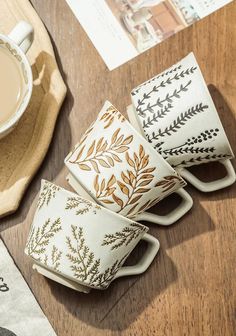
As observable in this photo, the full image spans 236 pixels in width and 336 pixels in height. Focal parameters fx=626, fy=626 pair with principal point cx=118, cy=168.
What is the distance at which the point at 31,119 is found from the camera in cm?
75

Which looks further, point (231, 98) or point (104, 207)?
point (231, 98)

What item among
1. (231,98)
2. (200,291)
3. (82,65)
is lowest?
(200,291)

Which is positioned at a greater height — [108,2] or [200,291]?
[108,2]

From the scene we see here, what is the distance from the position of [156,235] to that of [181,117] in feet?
0.53

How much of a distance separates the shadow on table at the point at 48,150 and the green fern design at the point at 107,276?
13 cm

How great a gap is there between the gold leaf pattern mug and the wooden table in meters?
0.07

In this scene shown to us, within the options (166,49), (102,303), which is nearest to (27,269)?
(102,303)

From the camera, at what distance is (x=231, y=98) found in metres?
0.77

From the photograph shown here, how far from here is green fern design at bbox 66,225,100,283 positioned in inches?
26.2

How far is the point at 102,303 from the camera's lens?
75cm

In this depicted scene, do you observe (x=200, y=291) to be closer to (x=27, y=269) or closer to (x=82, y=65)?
(x=27, y=269)

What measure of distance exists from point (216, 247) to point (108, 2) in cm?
33

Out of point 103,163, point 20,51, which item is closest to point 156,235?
point 103,163

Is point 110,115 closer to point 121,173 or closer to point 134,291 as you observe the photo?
point 121,173
